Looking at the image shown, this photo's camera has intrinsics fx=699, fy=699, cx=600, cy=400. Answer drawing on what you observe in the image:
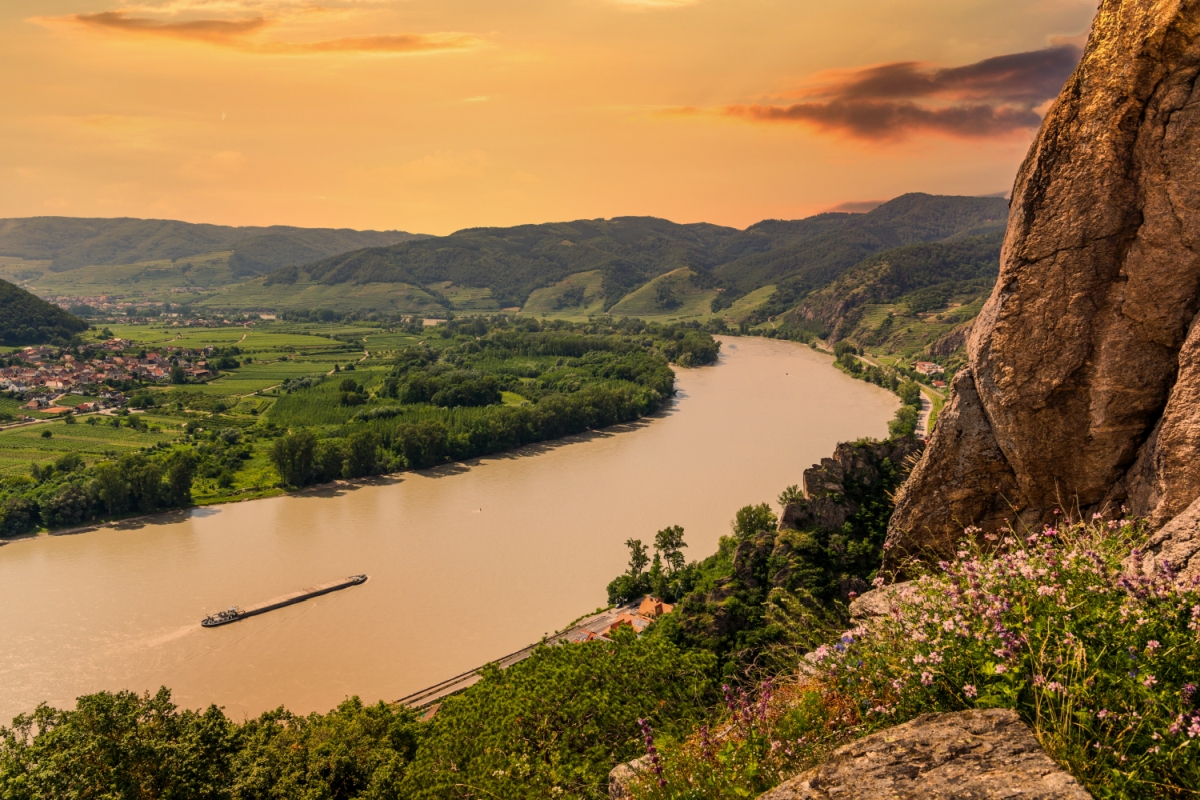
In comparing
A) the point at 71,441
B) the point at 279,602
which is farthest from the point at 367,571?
the point at 71,441

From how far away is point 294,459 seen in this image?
42.8 meters

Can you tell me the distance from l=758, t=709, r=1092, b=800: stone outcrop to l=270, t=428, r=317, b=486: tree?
143 ft

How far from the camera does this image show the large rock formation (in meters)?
5.71

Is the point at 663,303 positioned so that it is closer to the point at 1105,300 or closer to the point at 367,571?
the point at 367,571

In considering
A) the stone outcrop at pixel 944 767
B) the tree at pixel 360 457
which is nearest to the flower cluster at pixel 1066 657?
the stone outcrop at pixel 944 767

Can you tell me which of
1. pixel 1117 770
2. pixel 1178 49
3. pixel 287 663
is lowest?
pixel 287 663

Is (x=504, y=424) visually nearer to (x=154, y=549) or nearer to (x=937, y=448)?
(x=154, y=549)

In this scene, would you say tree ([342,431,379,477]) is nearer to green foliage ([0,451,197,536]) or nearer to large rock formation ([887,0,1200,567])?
green foliage ([0,451,197,536])

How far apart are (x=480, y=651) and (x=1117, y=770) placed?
2263 centimetres

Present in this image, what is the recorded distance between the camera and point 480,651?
933 inches

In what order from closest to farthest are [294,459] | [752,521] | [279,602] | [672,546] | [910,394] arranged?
[279,602] < [672,546] < [752,521] < [294,459] < [910,394]

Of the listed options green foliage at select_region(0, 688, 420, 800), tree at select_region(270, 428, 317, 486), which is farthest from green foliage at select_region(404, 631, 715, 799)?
tree at select_region(270, 428, 317, 486)

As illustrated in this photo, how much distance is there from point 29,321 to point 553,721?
398 ft

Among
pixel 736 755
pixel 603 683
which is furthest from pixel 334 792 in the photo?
pixel 736 755
